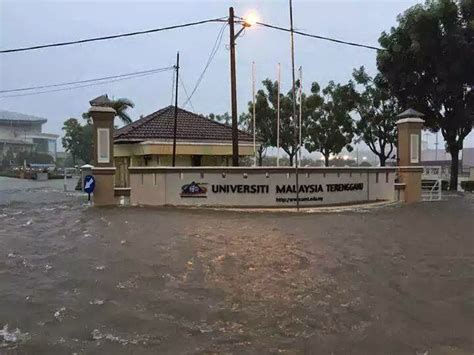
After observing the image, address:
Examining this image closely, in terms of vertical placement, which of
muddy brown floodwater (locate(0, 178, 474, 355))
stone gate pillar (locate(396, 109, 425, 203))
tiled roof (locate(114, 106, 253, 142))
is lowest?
→ muddy brown floodwater (locate(0, 178, 474, 355))

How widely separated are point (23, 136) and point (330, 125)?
8854 cm

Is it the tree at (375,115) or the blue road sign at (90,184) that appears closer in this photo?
the blue road sign at (90,184)

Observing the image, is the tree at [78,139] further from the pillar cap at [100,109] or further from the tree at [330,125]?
the pillar cap at [100,109]

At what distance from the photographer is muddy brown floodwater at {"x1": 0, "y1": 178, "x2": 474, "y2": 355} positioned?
5.00m

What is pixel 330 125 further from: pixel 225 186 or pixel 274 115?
pixel 225 186

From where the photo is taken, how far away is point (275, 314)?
5797 mm

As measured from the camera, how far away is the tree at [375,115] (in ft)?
119

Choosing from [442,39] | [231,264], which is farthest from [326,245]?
[442,39]

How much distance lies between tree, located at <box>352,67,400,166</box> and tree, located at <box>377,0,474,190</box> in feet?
12.7

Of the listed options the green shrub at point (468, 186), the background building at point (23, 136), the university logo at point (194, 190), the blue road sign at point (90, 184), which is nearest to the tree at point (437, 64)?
the green shrub at point (468, 186)

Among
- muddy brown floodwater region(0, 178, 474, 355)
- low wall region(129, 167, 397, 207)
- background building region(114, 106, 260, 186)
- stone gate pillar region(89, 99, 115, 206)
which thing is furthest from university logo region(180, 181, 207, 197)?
background building region(114, 106, 260, 186)

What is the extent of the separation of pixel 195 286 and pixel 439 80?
1045 inches

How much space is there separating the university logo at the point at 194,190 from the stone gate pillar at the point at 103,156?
2553mm

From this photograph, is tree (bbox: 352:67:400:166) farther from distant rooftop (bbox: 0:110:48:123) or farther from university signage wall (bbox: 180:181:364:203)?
distant rooftop (bbox: 0:110:48:123)
